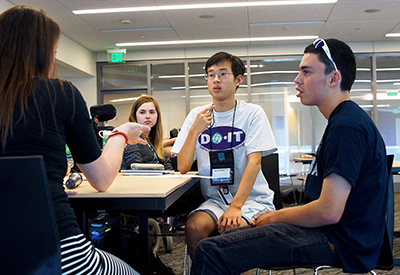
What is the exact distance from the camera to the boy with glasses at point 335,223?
113cm

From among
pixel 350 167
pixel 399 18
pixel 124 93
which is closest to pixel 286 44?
pixel 399 18

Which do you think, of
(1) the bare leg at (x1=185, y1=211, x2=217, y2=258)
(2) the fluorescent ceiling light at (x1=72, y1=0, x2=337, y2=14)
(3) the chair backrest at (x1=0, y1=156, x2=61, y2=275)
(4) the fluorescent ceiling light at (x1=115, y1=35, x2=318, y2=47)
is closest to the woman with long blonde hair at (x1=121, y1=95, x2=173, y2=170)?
(1) the bare leg at (x1=185, y1=211, x2=217, y2=258)

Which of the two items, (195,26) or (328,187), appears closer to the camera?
(328,187)

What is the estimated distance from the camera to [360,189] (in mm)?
1162

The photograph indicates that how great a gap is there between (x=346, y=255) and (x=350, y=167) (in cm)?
29

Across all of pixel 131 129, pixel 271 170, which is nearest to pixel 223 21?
pixel 271 170

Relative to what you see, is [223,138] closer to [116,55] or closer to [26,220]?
[26,220]

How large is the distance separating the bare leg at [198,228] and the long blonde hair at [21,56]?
103 centimetres

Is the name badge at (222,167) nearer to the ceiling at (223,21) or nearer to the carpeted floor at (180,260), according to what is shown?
the carpeted floor at (180,260)

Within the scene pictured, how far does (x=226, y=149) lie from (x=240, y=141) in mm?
93

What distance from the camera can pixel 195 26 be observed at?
6.32 metres

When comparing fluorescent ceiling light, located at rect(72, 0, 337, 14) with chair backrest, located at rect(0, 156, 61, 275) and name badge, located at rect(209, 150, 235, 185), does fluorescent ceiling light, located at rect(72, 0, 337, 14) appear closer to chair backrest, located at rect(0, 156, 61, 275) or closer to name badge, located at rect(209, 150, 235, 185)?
name badge, located at rect(209, 150, 235, 185)

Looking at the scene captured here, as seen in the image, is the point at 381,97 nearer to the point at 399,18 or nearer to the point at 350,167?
the point at 399,18

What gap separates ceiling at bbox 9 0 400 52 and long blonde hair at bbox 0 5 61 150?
4482 millimetres
